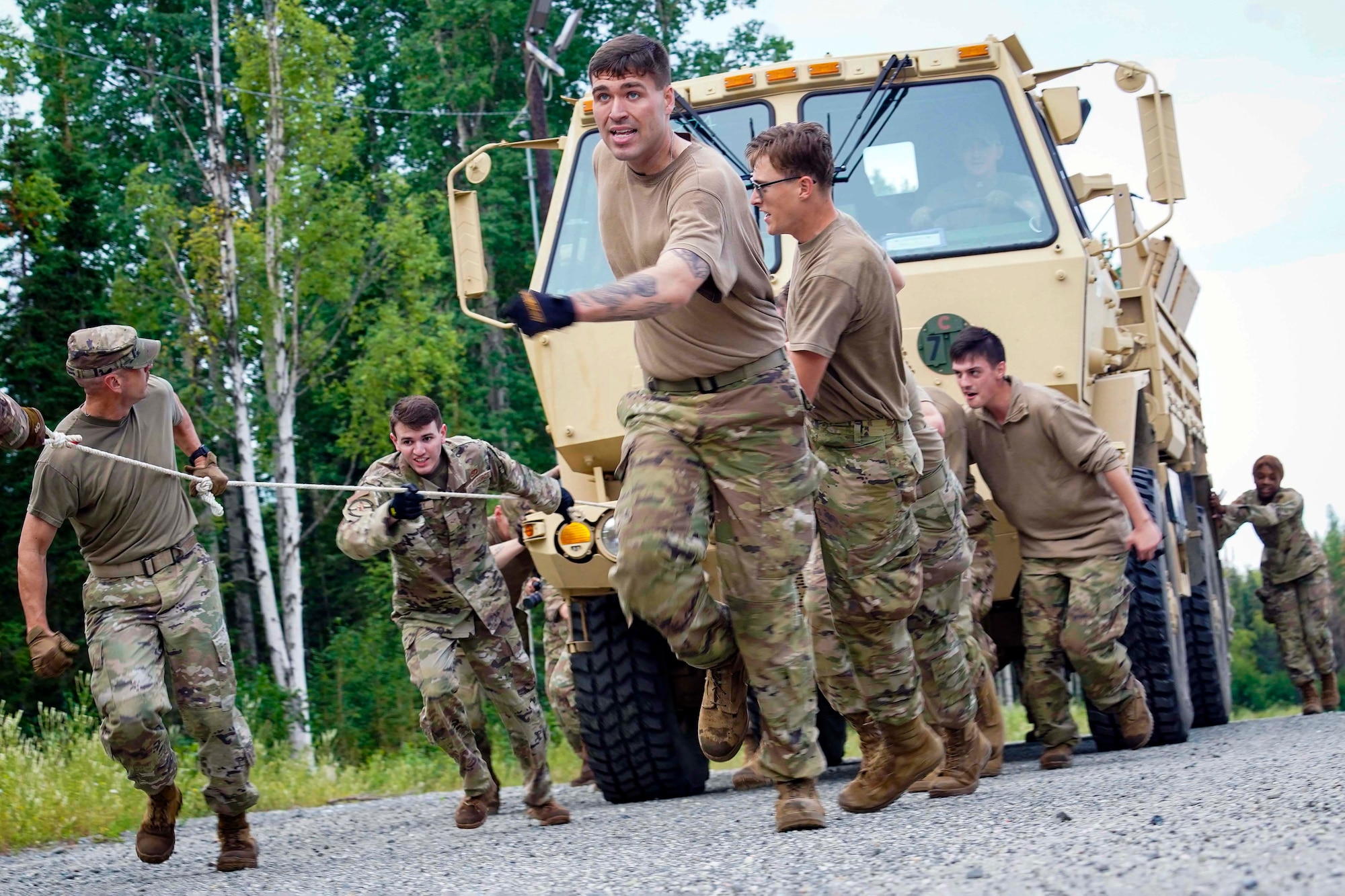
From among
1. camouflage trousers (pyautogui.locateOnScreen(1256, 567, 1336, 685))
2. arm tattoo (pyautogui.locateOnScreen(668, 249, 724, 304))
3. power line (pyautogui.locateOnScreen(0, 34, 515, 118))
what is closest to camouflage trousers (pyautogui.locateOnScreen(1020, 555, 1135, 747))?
arm tattoo (pyautogui.locateOnScreen(668, 249, 724, 304))

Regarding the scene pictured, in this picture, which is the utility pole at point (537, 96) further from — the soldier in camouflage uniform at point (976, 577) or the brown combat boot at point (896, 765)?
the brown combat boot at point (896, 765)

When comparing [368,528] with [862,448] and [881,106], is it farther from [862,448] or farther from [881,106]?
[881,106]

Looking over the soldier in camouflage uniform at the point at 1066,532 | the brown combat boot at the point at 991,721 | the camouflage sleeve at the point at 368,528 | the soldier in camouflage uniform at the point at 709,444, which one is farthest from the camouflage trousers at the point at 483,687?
the soldier in camouflage uniform at the point at 709,444

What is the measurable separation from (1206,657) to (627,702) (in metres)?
4.17

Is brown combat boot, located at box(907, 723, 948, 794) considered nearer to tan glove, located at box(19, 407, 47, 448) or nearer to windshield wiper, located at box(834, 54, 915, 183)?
windshield wiper, located at box(834, 54, 915, 183)

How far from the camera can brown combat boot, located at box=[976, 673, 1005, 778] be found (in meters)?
6.96

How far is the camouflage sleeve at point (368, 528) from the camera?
696 cm

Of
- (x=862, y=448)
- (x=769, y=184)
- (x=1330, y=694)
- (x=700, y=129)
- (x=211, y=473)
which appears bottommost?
(x=1330, y=694)

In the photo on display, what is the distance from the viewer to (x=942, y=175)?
7.72 meters

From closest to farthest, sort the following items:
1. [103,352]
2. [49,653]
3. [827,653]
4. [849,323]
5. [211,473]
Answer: [849,323], [827,653], [49,653], [103,352], [211,473]

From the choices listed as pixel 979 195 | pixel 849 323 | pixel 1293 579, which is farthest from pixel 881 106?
pixel 1293 579

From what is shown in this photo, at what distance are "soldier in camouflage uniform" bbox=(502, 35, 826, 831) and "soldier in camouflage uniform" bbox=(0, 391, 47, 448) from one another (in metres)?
2.28

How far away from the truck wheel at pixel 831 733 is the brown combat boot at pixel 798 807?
4.16 meters

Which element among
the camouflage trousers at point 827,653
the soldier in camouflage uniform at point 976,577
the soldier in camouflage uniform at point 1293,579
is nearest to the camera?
the camouflage trousers at point 827,653
